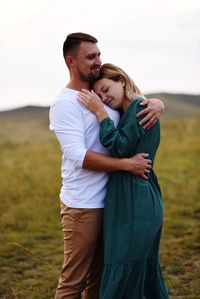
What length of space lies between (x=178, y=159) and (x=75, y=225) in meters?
10.7

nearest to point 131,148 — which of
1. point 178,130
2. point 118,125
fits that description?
point 118,125

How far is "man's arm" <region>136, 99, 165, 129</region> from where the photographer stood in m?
3.66

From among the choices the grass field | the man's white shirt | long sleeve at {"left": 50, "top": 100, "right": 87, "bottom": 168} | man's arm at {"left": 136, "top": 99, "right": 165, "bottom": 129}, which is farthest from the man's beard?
the grass field

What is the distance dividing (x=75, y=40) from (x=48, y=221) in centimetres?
507

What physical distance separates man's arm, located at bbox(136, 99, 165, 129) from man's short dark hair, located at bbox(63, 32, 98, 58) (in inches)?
19.7

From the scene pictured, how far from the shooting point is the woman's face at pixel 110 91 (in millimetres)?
3736

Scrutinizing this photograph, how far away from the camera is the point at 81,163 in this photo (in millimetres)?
3621

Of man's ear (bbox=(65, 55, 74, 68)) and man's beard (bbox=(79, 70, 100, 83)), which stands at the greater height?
man's ear (bbox=(65, 55, 74, 68))

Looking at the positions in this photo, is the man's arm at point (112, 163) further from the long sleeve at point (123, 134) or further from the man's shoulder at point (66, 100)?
the man's shoulder at point (66, 100)

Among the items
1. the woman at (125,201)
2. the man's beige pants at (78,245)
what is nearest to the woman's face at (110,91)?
the woman at (125,201)

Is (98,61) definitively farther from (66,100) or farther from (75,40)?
(66,100)

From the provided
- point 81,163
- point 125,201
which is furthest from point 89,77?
point 125,201

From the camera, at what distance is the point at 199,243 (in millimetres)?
7250

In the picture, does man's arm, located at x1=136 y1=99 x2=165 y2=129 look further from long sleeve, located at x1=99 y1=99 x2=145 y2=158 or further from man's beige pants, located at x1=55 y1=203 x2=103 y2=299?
man's beige pants, located at x1=55 y1=203 x2=103 y2=299
